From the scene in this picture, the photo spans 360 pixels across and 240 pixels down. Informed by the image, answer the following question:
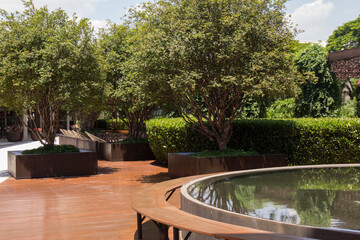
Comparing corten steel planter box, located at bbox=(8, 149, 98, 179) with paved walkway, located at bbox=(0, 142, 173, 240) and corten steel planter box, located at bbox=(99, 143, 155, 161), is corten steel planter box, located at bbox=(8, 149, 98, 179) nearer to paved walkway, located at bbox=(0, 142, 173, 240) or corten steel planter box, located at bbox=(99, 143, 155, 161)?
paved walkway, located at bbox=(0, 142, 173, 240)

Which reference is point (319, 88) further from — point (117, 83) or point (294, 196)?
point (294, 196)

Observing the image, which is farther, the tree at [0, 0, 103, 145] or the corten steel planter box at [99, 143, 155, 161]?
the corten steel planter box at [99, 143, 155, 161]

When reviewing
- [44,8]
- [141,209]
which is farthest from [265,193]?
[44,8]

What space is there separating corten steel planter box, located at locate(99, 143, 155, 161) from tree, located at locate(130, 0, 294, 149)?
5723 mm

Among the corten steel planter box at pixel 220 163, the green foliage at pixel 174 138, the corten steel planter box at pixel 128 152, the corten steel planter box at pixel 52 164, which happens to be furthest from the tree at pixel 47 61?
the corten steel planter box at pixel 128 152

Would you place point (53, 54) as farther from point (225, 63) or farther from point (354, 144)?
point (354, 144)

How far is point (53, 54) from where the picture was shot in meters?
10.3

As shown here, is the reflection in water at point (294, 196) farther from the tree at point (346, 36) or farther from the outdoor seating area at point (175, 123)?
the tree at point (346, 36)

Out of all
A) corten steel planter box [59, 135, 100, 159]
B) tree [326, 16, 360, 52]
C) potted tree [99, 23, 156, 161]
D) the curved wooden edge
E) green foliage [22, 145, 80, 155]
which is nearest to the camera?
the curved wooden edge

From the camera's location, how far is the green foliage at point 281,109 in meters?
16.9

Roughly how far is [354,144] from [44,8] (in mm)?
8992

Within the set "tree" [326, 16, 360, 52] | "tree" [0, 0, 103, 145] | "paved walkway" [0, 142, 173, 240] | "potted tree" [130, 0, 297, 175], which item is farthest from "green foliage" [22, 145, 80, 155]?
"tree" [326, 16, 360, 52]

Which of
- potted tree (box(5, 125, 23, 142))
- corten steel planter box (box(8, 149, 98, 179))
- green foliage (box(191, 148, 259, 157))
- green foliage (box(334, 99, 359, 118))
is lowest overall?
corten steel planter box (box(8, 149, 98, 179))

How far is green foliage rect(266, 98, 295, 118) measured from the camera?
55.4 ft
